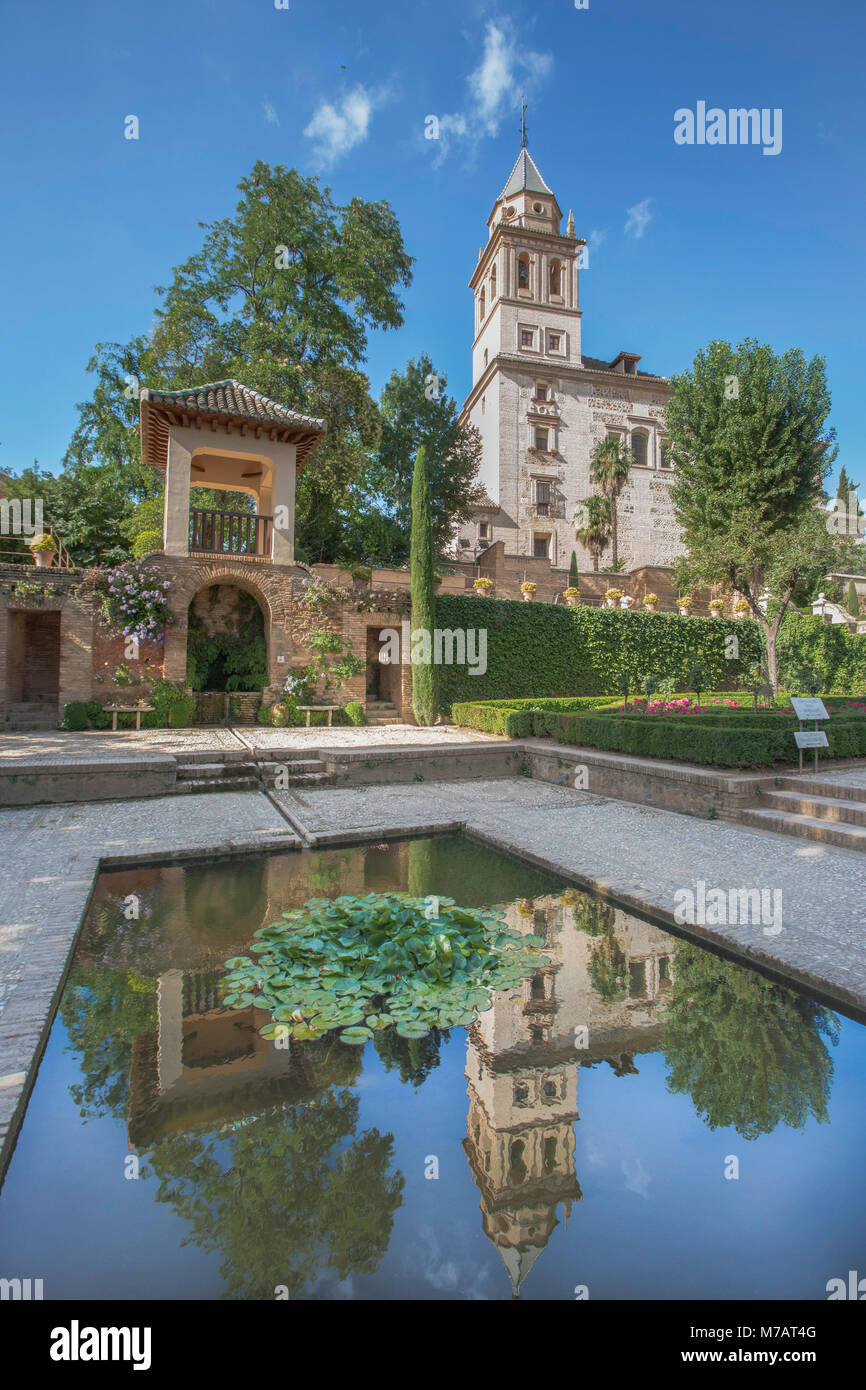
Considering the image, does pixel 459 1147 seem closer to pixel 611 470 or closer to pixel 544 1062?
pixel 544 1062

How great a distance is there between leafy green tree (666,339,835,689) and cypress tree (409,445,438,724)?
895 cm

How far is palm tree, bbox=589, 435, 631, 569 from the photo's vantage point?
102ft

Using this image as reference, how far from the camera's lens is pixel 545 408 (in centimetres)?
3119

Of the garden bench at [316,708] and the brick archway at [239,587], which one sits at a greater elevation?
the brick archway at [239,587]

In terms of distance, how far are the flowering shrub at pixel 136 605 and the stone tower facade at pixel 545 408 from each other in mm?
18947

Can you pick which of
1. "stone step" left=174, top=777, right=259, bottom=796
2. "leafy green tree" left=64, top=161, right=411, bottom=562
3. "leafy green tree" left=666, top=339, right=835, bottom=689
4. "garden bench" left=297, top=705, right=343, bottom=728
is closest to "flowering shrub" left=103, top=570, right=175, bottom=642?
"garden bench" left=297, top=705, right=343, bottom=728

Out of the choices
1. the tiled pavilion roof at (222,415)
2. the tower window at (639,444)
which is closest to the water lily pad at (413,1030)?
the tiled pavilion roof at (222,415)

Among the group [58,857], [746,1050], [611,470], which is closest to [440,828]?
[58,857]

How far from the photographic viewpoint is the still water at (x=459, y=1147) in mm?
1745

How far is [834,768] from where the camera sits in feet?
25.1

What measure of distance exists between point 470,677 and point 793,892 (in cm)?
1165

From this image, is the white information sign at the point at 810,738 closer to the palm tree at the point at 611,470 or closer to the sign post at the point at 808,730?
the sign post at the point at 808,730

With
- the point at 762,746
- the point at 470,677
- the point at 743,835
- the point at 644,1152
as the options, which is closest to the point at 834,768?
the point at 762,746

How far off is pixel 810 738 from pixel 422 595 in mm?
9483
